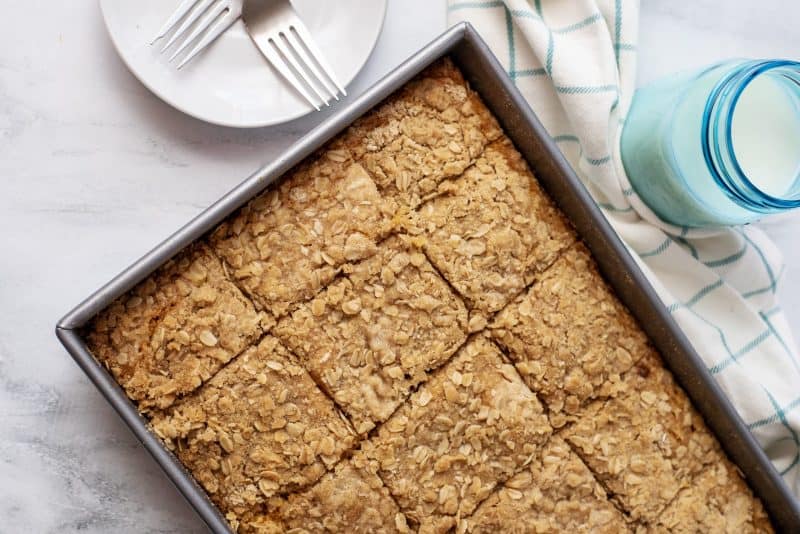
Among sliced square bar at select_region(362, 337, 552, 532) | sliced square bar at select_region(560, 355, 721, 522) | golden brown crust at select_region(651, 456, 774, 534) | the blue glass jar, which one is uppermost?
the blue glass jar

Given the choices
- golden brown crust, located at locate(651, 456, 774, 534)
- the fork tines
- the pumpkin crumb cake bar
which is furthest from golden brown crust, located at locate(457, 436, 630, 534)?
the fork tines

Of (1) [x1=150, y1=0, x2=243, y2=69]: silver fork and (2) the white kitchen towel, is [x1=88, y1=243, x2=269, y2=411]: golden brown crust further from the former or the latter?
(2) the white kitchen towel

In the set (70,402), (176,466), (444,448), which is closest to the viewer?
(176,466)

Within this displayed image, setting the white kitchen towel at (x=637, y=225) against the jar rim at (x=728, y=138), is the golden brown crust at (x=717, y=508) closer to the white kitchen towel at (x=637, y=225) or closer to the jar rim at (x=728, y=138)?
the white kitchen towel at (x=637, y=225)

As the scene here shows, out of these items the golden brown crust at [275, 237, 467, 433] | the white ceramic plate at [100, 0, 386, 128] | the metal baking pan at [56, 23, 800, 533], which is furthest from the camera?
the white ceramic plate at [100, 0, 386, 128]

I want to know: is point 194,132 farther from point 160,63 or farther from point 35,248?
point 35,248

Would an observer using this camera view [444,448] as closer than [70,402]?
Yes

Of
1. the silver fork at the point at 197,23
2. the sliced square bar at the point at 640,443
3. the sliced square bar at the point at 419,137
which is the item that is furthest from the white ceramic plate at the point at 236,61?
the sliced square bar at the point at 640,443

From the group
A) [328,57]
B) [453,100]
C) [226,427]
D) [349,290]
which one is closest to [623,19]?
[453,100]
